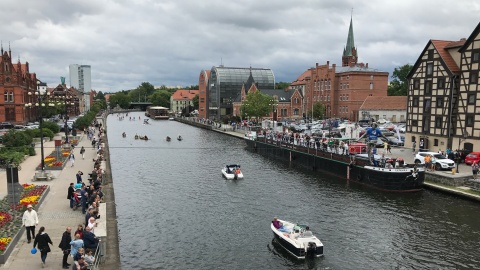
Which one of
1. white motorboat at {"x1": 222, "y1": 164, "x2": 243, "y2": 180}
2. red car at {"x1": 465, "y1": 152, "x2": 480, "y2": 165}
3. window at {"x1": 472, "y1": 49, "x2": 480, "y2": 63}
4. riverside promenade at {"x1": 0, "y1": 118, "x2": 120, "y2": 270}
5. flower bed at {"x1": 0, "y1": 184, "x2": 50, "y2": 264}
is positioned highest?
window at {"x1": 472, "y1": 49, "x2": 480, "y2": 63}

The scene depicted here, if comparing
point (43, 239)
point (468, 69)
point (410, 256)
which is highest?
point (468, 69)

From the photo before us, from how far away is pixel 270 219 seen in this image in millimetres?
27672

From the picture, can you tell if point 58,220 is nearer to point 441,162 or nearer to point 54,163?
point 54,163

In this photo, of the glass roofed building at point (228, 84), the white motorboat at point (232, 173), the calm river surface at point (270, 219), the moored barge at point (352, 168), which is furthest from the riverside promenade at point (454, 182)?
the glass roofed building at point (228, 84)

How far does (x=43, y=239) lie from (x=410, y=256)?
18.2 m

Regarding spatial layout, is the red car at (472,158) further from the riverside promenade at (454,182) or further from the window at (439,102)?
the window at (439,102)

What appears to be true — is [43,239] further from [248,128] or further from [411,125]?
[248,128]

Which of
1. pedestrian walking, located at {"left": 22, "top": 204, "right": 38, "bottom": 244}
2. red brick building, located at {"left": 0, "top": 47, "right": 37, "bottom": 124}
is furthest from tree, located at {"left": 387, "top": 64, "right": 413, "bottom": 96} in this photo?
Result: pedestrian walking, located at {"left": 22, "top": 204, "right": 38, "bottom": 244}

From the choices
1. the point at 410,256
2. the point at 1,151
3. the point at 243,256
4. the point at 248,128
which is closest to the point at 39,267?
the point at 243,256

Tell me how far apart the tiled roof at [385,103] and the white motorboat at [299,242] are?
236 feet

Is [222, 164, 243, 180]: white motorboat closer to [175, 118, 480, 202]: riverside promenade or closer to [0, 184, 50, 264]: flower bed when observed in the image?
[0, 184, 50, 264]: flower bed

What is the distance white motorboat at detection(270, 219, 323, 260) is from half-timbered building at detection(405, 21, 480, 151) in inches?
1150

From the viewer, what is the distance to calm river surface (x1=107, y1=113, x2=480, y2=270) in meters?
21.0

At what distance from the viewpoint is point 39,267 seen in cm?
1599
